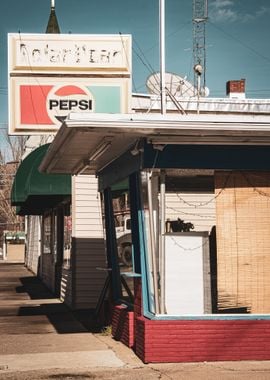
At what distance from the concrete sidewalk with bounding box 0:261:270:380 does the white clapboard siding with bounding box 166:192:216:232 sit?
2.03m

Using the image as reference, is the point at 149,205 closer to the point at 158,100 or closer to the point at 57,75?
the point at 57,75

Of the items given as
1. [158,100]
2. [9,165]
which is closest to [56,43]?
[158,100]

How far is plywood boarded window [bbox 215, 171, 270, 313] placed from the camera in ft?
33.5

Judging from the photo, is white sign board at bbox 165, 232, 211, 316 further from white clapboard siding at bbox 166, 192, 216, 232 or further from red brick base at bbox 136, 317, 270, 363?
red brick base at bbox 136, 317, 270, 363

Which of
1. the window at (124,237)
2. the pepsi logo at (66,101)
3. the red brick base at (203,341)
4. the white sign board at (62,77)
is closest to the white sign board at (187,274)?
the red brick base at (203,341)

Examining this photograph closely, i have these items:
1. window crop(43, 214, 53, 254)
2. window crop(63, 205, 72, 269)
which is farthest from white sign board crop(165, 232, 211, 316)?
window crop(43, 214, 53, 254)

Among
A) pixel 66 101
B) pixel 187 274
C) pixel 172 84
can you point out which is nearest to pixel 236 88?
pixel 172 84

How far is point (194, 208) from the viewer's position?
10406 millimetres

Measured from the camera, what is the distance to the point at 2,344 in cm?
1191

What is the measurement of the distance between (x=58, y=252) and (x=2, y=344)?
10061 mm

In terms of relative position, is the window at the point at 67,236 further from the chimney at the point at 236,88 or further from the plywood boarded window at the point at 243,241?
the plywood boarded window at the point at 243,241

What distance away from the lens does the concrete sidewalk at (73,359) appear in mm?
9031

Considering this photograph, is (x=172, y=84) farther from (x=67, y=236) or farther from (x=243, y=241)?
(x=243, y=241)

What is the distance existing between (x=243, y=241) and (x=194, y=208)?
850 mm
